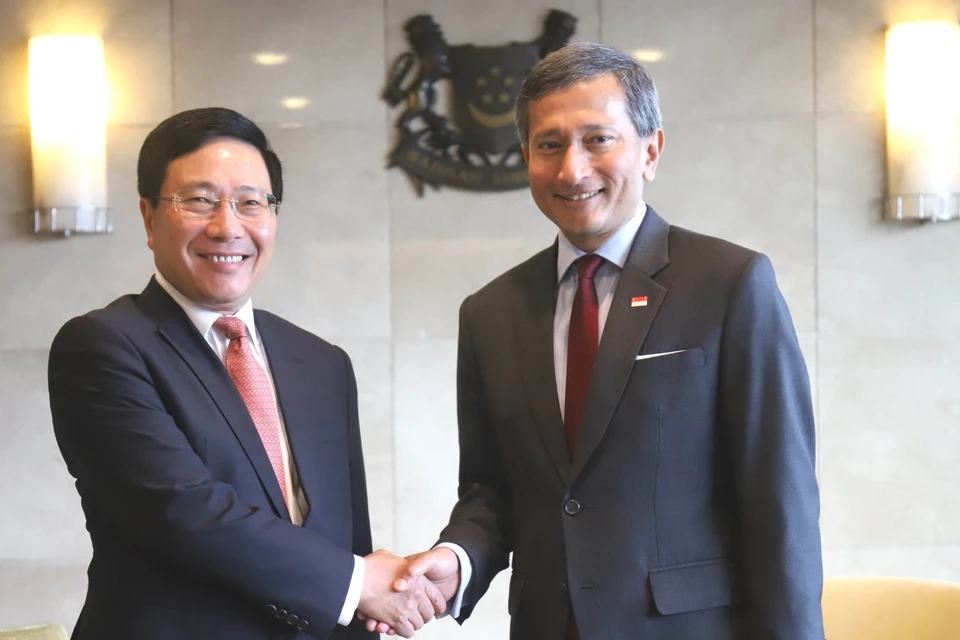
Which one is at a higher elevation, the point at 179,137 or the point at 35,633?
the point at 179,137

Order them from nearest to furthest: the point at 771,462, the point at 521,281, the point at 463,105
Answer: the point at 771,462 → the point at 521,281 → the point at 463,105

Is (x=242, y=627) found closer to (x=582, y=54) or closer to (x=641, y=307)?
(x=641, y=307)

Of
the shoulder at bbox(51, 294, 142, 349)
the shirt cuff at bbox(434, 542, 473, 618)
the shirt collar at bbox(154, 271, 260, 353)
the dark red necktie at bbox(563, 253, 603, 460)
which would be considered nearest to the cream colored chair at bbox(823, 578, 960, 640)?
the shirt cuff at bbox(434, 542, 473, 618)

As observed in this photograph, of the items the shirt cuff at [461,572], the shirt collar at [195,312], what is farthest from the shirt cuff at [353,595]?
the shirt collar at [195,312]

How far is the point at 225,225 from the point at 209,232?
1.3 inches

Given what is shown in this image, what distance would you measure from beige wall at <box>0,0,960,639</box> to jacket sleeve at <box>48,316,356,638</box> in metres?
1.69

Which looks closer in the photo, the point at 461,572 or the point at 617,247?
the point at 617,247

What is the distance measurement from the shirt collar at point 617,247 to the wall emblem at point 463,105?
1.56 meters

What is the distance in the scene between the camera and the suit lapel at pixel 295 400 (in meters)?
1.91

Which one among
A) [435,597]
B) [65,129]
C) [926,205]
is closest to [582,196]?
[435,597]

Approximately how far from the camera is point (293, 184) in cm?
348

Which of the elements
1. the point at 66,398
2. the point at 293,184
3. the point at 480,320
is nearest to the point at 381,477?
the point at 293,184

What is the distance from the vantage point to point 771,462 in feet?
5.61

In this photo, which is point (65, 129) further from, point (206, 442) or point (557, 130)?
point (557, 130)
